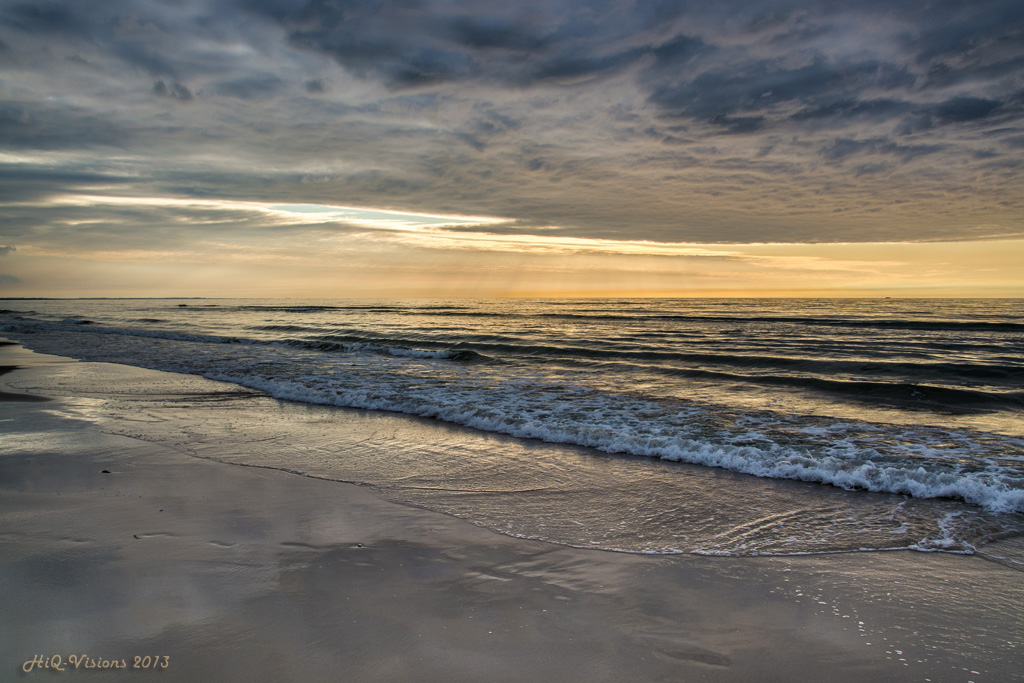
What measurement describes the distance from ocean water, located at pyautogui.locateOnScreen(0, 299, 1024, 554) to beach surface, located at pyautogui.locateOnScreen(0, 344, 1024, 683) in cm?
56

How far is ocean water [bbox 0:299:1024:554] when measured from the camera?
5426 mm

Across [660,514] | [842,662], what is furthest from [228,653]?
[660,514]

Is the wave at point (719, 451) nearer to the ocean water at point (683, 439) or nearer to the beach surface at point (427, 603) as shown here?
the ocean water at point (683, 439)

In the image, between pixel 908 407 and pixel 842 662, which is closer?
pixel 842 662

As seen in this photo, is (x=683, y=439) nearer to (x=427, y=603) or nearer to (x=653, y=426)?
(x=653, y=426)

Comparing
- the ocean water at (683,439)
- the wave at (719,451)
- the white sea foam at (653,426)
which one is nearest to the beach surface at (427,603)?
the ocean water at (683,439)

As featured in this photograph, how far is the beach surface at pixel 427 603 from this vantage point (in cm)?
304

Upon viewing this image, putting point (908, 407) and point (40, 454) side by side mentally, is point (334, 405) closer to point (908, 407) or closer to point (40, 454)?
point (40, 454)

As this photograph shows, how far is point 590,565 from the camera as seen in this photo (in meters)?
4.35

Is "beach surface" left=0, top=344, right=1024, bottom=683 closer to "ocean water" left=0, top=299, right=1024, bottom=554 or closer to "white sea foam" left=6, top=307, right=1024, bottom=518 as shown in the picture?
"ocean water" left=0, top=299, right=1024, bottom=554

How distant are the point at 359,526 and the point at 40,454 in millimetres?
5536

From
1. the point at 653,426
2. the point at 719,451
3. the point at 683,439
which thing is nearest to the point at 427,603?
the point at 719,451

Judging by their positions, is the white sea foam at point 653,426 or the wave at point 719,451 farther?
the white sea foam at point 653,426

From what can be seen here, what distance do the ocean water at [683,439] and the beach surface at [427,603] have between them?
56cm
